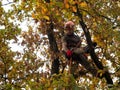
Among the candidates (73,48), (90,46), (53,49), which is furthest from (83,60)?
(53,49)

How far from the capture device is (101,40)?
7.43 m

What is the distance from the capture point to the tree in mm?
5895

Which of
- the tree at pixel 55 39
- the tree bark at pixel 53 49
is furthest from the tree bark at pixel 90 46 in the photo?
the tree bark at pixel 53 49

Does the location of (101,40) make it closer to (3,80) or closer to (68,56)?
(68,56)

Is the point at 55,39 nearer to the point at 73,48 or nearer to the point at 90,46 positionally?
the point at 73,48

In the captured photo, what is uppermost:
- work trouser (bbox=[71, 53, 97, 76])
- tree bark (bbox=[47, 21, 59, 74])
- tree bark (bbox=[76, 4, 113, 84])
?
tree bark (bbox=[47, 21, 59, 74])

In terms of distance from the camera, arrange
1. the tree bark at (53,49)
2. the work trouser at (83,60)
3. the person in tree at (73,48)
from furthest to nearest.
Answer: the tree bark at (53,49), the work trouser at (83,60), the person in tree at (73,48)

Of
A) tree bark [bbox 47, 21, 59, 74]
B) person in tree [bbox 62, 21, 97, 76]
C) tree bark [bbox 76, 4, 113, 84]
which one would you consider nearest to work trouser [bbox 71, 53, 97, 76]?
person in tree [bbox 62, 21, 97, 76]

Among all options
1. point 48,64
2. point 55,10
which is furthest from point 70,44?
point 48,64

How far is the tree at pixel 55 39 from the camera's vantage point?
19.3ft

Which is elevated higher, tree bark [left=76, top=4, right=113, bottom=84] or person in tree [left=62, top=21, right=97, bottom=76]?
person in tree [left=62, top=21, right=97, bottom=76]

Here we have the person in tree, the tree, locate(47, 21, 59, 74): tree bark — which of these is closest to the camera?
the tree

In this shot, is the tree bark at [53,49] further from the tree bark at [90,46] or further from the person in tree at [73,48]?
the tree bark at [90,46]

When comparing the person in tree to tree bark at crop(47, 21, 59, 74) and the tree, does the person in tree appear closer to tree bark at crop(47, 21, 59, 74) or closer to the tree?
the tree
